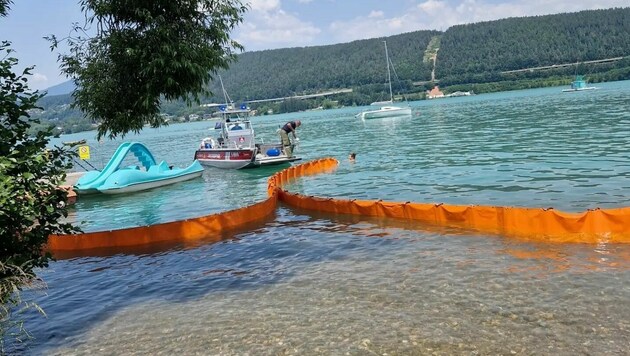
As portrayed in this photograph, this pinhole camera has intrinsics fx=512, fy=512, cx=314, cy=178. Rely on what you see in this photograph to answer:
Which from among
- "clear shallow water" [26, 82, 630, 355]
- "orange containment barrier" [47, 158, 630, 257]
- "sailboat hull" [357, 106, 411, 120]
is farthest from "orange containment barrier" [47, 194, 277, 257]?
"sailboat hull" [357, 106, 411, 120]

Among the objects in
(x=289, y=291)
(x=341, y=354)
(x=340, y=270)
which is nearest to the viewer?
(x=341, y=354)

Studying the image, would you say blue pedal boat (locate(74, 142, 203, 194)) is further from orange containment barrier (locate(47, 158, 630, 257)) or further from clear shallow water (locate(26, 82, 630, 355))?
clear shallow water (locate(26, 82, 630, 355))

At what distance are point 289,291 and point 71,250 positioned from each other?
939cm

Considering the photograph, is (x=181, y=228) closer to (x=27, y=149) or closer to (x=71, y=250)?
(x=71, y=250)

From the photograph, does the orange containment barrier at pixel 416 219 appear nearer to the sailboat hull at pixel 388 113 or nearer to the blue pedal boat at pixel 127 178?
the blue pedal boat at pixel 127 178

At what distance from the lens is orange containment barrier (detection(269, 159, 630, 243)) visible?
12528 mm

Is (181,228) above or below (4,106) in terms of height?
below

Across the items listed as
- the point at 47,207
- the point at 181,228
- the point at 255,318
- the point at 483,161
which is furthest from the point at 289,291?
the point at 483,161

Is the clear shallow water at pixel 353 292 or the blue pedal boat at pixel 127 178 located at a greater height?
the blue pedal boat at pixel 127 178

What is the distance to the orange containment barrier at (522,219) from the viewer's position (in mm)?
12528

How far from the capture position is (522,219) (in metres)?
13.6

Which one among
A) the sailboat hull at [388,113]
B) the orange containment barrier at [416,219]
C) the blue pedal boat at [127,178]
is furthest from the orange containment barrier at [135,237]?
the sailboat hull at [388,113]

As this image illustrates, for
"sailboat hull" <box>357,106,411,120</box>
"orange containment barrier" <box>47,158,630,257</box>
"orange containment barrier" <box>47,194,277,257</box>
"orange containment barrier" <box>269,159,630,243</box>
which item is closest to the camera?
"orange containment barrier" <box>269,159,630,243</box>

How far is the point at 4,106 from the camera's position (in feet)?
24.6
